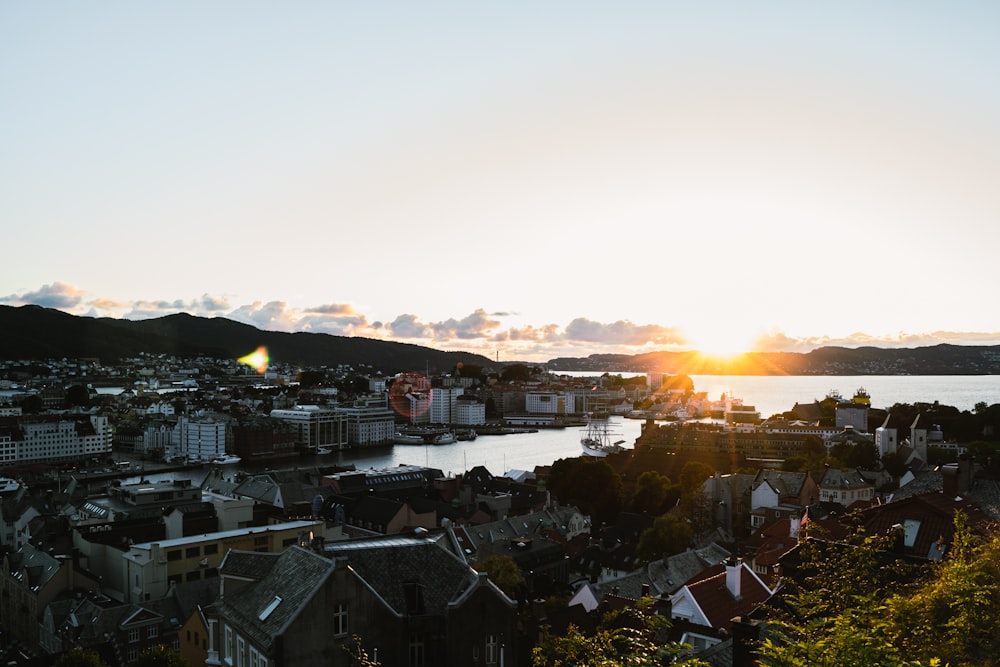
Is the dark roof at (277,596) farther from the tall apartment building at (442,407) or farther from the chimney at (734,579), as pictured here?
the tall apartment building at (442,407)

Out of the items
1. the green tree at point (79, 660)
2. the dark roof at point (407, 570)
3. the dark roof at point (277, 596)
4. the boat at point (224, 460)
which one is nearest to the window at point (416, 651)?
the dark roof at point (407, 570)

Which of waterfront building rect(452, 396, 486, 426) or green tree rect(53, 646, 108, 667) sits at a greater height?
green tree rect(53, 646, 108, 667)

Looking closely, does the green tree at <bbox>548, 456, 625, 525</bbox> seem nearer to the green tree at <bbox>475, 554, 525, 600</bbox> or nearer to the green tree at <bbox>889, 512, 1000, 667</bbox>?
the green tree at <bbox>475, 554, 525, 600</bbox>

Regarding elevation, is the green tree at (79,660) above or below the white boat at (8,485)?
above

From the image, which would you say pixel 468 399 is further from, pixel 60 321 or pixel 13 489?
pixel 60 321

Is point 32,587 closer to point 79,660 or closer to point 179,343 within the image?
point 79,660

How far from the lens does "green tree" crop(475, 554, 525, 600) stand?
17.0m

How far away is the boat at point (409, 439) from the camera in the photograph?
72.4 m

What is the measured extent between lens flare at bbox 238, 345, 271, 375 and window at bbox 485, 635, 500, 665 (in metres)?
A: 165

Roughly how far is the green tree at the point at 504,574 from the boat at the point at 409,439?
54.2 m

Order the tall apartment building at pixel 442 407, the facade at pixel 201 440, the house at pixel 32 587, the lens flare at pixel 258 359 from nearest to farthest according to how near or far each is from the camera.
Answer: the house at pixel 32 587
the facade at pixel 201 440
the tall apartment building at pixel 442 407
the lens flare at pixel 258 359

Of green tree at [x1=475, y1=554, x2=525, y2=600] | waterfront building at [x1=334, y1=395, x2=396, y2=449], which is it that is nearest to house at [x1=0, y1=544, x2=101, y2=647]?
green tree at [x1=475, y1=554, x2=525, y2=600]

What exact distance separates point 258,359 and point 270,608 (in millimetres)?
175056

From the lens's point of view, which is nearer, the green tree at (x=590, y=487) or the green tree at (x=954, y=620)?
the green tree at (x=954, y=620)
